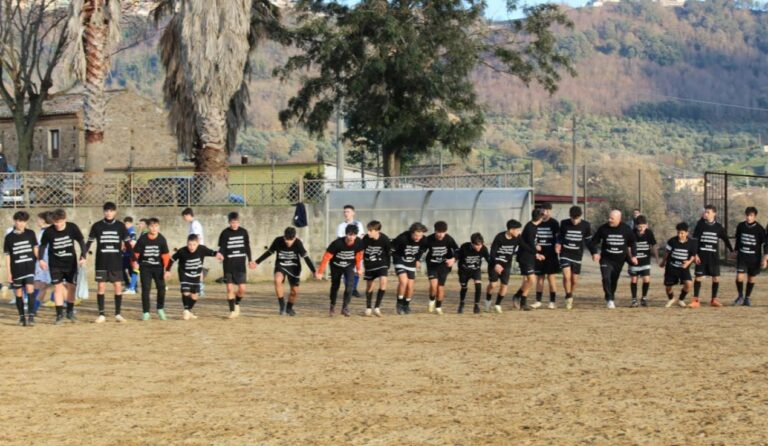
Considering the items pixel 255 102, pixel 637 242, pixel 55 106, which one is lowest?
pixel 637 242

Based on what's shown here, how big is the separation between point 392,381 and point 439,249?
7875 millimetres

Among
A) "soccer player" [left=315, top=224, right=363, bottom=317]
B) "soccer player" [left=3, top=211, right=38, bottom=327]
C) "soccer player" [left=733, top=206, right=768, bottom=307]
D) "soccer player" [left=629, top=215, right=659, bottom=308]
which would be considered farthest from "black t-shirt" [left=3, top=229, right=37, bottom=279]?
"soccer player" [left=733, top=206, right=768, bottom=307]

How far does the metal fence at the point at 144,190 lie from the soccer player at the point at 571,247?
9053 millimetres

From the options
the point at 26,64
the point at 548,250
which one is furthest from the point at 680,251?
the point at 26,64

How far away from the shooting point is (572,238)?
20.1 metres

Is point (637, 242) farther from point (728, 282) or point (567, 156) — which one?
point (567, 156)

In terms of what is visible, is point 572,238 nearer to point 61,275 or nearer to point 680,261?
point 680,261

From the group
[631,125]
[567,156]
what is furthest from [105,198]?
[631,125]

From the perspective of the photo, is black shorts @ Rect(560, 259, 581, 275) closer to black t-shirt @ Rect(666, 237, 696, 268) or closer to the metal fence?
black t-shirt @ Rect(666, 237, 696, 268)

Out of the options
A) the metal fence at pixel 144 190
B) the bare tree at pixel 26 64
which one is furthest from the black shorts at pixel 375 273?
the bare tree at pixel 26 64

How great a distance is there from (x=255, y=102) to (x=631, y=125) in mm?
61976

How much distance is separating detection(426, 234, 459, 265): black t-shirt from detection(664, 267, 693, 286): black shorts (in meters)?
4.31

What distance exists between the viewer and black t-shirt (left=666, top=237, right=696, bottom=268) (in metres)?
20.4

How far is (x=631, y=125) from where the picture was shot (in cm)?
18288
